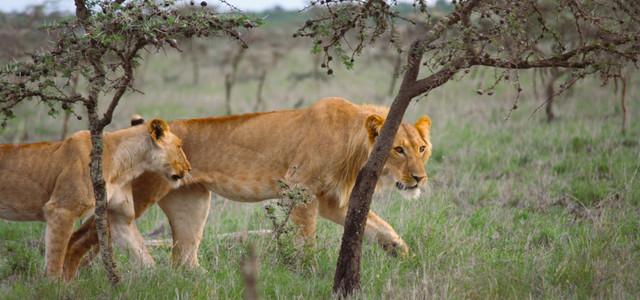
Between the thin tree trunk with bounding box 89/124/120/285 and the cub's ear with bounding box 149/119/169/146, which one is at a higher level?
the cub's ear with bounding box 149/119/169/146

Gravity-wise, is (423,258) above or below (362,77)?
below

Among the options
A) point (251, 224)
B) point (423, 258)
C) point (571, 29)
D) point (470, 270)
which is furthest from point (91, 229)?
point (571, 29)

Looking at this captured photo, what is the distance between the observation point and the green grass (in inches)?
158

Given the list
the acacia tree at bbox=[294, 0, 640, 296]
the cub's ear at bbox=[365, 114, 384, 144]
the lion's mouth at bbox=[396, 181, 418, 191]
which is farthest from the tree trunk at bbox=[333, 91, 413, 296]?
the lion's mouth at bbox=[396, 181, 418, 191]

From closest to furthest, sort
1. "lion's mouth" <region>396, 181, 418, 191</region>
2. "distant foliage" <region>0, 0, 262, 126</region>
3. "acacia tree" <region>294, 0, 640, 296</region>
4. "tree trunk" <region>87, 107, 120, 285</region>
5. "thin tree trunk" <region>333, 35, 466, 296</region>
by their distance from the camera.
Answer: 1. "distant foliage" <region>0, 0, 262, 126</region>
2. "acacia tree" <region>294, 0, 640, 296</region>
3. "tree trunk" <region>87, 107, 120, 285</region>
4. "thin tree trunk" <region>333, 35, 466, 296</region>
5. "lion's mouth" <region>396, 181, 418, 191</region>

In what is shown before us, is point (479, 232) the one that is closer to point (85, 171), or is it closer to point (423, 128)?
point (423, 128)

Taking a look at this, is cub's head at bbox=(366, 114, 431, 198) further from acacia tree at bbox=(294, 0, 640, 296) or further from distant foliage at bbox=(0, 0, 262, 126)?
distant foliage at bbox=(0, 0, 262, 126)

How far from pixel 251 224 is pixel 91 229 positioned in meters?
1.90

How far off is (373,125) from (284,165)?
91 cm

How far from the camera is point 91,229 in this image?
5172 mm

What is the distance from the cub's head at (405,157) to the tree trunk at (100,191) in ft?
6.65

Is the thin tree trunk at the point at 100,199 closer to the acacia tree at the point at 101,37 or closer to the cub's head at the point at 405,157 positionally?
the acacia tree at the point at 101,37

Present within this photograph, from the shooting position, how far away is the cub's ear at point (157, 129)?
5031 mm

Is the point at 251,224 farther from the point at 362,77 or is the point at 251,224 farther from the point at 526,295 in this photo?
the point at 362,77
